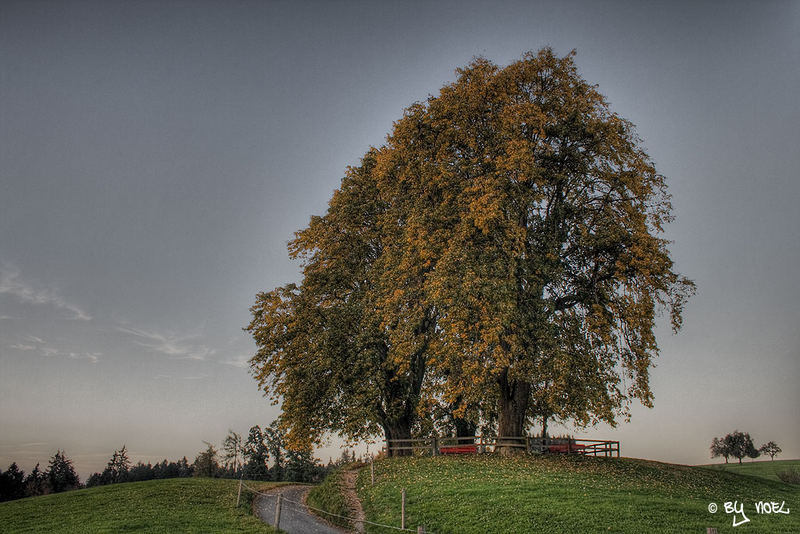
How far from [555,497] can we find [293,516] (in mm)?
11182

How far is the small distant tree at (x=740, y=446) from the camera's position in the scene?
246 feet

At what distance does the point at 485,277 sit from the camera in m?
23.0

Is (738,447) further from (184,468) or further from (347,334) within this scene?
(184,468)

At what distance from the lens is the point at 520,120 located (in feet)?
85.0

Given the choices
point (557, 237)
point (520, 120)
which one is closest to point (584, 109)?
point (520, 120)

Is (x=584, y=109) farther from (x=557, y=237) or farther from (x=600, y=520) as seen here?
(x=600, y=520)

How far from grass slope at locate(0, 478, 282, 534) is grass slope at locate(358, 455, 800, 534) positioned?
5882 millimetres

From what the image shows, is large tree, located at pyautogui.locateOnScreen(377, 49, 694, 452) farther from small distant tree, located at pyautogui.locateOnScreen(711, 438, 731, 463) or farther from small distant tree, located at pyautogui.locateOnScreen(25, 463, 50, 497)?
small distant tree, located at pyautogui.locateOnScreen(25, 463, 50, 497)

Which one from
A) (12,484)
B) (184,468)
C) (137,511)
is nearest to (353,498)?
(137,511)

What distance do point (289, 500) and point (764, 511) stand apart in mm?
20356

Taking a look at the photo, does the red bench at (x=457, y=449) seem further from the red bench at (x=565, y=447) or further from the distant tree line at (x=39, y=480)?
the distant tree line at (x=39, y=480)

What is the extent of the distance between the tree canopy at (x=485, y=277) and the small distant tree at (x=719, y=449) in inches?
2587

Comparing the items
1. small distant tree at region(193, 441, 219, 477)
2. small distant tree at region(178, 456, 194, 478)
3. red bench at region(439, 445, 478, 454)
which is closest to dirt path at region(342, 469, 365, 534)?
red bench at region(439, 445, 478, 454)

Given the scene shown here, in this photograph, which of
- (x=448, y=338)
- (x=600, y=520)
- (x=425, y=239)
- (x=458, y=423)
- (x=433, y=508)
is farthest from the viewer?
(x=458, y=423)
